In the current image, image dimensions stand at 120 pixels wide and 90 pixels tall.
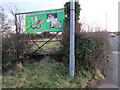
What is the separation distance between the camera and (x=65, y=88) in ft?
10.5

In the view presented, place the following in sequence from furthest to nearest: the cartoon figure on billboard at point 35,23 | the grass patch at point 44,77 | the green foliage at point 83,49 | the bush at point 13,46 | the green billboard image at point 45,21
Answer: the cartoon figure on billboard at point 35,23 → the green billboard image at point 45,21 → the green foliage at point 83,49 → the bush at point 13,46 → the grass patch at point 44,77

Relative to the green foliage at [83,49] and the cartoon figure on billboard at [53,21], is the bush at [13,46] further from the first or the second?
the green foliage at [83,49]

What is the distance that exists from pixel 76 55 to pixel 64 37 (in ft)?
3.08

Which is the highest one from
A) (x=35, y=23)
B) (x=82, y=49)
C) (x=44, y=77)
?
(x=35, y=23)

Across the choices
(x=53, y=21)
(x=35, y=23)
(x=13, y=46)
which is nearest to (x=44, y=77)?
(x=13, y=46)

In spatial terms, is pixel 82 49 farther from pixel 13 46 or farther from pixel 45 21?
pixel 13 46

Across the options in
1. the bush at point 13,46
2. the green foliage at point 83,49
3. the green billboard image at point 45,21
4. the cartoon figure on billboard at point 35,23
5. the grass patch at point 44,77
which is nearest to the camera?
the grass patch at point 44,77

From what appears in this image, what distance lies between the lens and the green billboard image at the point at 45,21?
5.16 m

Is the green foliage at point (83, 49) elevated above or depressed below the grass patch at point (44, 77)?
above

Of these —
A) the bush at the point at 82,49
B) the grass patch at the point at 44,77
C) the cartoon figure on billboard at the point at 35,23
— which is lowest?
the grass patch at the point at 44,77

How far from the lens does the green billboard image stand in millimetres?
5164

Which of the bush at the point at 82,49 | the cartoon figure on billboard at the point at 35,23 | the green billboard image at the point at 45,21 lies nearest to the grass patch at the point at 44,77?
the bush at the point at 82,49

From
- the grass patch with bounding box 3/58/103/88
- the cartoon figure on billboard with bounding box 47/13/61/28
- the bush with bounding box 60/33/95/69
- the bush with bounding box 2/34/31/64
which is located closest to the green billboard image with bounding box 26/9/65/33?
the cartoon figure on billboard with bounding box 47/13/61/28

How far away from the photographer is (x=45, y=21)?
212 inches
